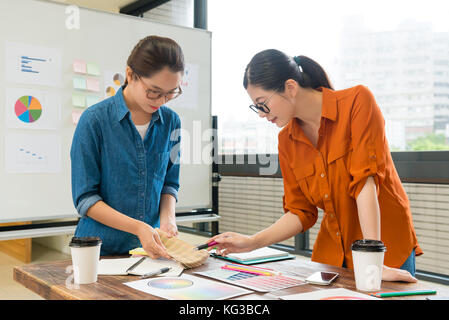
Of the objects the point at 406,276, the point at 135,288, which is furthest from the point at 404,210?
the point at 135,288

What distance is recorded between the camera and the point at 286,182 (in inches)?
59.6

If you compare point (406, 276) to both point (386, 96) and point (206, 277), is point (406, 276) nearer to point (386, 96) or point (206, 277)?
point (206, 277)

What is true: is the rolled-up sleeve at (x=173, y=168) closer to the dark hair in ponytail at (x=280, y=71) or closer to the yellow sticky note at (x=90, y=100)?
the dark hair in ponytail at (x=280, y=71)

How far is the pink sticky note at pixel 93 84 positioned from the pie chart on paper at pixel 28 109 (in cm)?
33

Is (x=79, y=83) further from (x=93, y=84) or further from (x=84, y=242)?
(x=84, y=242)

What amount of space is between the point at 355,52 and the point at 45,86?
1924 mm

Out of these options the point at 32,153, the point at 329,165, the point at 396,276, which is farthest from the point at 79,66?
the point at 396,276

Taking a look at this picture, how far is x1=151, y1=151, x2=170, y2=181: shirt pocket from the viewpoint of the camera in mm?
1541

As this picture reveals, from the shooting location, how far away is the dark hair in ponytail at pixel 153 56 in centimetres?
143

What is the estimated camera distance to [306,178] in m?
1.45

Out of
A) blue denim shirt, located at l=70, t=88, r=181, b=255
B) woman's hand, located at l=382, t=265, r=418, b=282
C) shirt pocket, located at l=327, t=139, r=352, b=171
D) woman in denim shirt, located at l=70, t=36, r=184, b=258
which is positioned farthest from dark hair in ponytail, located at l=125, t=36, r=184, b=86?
woman's hand, located at l=382, t=265, r=418, b=282

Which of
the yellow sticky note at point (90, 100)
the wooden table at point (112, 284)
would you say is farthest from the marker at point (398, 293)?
the yellow sticky note at point (90, 100)

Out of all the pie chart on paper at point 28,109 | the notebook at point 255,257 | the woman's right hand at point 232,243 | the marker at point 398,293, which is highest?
the pie chart on paper at point 28,109

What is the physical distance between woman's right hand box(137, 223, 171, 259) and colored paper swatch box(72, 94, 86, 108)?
1.70 m
